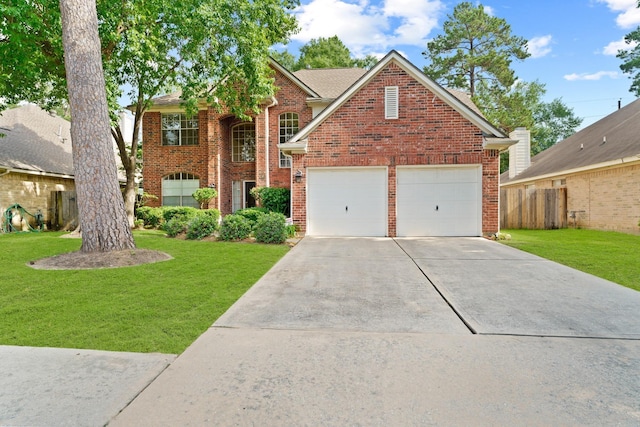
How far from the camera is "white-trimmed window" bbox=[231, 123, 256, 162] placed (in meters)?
17.7

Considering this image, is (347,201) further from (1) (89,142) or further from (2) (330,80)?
(2) (330,80)

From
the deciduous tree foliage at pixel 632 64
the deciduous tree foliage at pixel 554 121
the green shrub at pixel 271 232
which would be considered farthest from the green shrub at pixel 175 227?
the deciduous tree foliage at pixel 554 121

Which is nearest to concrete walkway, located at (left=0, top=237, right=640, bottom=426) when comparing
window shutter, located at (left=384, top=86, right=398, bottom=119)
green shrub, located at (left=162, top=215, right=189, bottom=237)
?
green shrub, located at (left=162, top=215, right=189, bottom=237)

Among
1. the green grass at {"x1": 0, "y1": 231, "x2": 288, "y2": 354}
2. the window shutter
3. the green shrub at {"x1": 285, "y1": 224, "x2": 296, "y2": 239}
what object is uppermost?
the window shutter

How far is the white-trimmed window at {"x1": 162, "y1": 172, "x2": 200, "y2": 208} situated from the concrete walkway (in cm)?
1354

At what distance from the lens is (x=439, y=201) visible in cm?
1135

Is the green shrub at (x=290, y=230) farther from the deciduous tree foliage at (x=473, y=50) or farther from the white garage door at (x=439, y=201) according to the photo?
the deciduous tree foliage at (x=473, y=50)

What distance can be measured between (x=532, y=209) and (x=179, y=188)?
16174 millimetres

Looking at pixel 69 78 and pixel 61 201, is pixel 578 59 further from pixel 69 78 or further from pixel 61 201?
pixel 61 201

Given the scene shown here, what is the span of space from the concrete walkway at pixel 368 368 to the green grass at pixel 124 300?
0.25 m

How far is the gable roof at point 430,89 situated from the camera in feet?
35.8

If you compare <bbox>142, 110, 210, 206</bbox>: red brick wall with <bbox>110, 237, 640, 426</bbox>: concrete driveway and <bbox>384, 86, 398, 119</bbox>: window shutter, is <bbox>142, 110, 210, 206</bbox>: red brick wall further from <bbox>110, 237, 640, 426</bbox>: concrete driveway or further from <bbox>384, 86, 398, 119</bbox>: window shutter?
<bbox>110, 237, 640, 426</bbox>: concrete driveway

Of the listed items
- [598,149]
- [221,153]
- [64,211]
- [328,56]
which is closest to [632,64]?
[598,149]

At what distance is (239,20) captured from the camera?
43.9 feet
